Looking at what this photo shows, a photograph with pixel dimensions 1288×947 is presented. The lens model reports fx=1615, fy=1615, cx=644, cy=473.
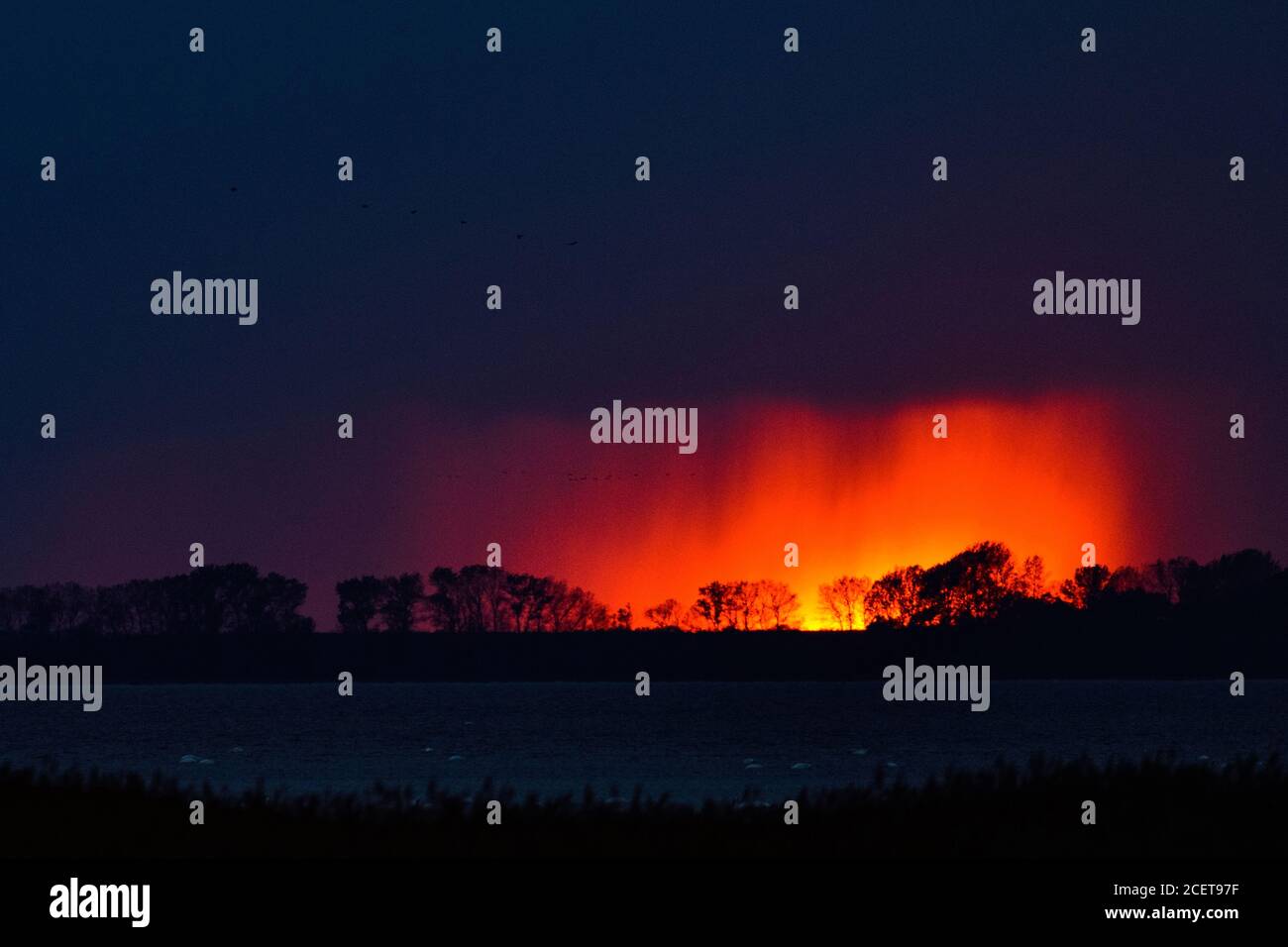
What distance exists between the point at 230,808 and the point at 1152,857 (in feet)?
54.1

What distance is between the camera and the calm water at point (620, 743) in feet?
248

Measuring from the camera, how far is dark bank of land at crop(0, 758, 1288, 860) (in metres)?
27.0

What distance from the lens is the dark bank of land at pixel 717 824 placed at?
27.0 m

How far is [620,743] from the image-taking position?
112875mm

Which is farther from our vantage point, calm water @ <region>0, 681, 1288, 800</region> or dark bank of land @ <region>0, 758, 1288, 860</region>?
calm water @ <region>0, 681, 1288, 800</region>

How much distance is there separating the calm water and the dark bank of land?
17.5m

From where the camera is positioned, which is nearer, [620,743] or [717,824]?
[717,824]

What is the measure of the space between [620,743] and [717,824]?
86.0 metres

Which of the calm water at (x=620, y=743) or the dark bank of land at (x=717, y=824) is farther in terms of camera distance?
the calm water at (x=620, y=743)

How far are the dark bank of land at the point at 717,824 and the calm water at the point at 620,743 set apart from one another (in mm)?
17487

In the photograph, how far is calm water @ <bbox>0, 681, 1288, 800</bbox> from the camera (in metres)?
75.7
